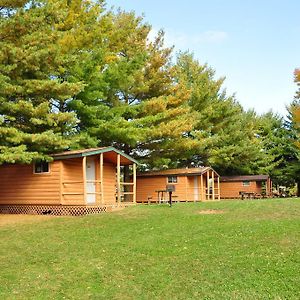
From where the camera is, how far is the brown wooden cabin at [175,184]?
29.0 metres

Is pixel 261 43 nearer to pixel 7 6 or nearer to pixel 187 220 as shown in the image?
pixel 187 220

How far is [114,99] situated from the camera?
1003 inches

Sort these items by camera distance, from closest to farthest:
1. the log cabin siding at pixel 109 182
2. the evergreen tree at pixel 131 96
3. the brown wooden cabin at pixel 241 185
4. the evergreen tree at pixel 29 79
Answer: the evergreen tree at pixel 29 79 → the log cabin siding at pixel 109 182 → the evergreen tree at pixel 131 96 → the brown wooden cabin at pixel 241 185

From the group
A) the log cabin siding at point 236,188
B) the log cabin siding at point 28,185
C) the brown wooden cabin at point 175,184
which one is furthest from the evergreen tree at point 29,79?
the log cabin siding at point 236,188

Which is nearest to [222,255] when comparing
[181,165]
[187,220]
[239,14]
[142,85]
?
[187,220]

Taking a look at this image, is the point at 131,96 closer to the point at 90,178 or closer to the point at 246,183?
the point at 90,178

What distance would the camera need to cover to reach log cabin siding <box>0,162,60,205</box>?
1781cm

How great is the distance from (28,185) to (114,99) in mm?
9241

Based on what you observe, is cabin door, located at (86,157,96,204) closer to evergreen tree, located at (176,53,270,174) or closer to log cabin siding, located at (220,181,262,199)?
evergreen tree, located at (176,53,270,174)

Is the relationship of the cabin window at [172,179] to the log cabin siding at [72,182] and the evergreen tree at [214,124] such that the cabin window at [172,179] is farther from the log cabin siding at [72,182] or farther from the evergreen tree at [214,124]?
the log cabin siding at [72,182]

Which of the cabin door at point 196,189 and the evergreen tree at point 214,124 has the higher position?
the evergreen tree at point 214,124

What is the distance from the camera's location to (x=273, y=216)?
13.7 m

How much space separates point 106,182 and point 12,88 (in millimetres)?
7555

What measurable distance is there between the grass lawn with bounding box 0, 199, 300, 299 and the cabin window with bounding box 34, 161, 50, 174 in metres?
4.87
